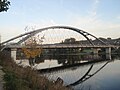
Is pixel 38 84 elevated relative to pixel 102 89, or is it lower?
elevated

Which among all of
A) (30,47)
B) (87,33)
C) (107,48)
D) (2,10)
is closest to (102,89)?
(2,10)

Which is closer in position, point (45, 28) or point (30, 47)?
point (30, 47)

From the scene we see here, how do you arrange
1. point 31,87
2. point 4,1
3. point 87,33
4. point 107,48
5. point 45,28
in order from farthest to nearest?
1. point 107,48
2. point 87,33
3. point 45,28
4. point 4,1
5. point 31,87

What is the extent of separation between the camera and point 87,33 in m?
115

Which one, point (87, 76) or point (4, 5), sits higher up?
point (4, 5)

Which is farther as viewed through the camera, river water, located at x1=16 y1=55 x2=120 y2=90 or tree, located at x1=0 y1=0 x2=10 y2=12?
river water, located at x1=16 y1=55 x2=120 y2=90

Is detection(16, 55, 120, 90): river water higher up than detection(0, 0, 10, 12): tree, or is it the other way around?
detection(0, 0, 10, 12): tree

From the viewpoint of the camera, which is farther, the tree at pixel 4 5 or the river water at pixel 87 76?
the river water at pixel 87 76

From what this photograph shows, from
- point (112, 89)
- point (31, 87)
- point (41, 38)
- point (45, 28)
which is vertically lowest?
point (112, 89)

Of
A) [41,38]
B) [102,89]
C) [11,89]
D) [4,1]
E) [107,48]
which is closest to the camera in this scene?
[11,89]

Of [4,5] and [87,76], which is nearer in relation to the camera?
[4,5]

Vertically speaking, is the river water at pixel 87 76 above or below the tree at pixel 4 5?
below

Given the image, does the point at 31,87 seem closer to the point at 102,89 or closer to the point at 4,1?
the point at 4,1

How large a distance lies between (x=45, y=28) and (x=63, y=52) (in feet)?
180
